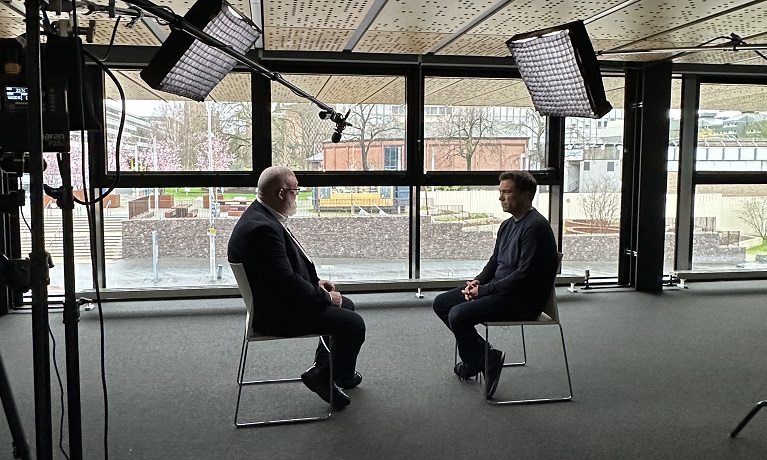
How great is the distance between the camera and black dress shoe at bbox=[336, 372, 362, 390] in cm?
362

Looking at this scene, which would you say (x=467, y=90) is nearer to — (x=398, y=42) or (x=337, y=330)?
(x=398, y=42)

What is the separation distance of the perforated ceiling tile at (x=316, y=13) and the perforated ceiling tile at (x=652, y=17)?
151cm

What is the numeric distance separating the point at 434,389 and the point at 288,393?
2.63 feet

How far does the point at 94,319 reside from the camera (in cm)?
517

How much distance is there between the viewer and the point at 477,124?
6.18m

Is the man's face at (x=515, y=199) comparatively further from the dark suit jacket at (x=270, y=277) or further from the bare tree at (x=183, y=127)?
the bare tree at (x=183, y=127)

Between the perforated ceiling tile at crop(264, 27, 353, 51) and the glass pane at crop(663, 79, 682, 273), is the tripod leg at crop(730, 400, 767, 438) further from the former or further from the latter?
the glass pane at crop(663, 79, 682, 273)

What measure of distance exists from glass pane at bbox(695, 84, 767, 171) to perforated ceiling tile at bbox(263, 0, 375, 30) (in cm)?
401

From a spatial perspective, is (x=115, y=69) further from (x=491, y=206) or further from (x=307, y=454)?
(x=307, y=454)

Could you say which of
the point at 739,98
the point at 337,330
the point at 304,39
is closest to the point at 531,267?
the point at 337,330

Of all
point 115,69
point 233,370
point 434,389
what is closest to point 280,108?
point 115,69

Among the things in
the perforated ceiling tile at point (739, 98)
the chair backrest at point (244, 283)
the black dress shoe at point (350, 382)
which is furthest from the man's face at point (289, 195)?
A: the perforated ceiling tile at point (739, 98)

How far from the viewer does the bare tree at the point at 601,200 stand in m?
6.39

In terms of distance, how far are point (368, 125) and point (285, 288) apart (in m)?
3.07
